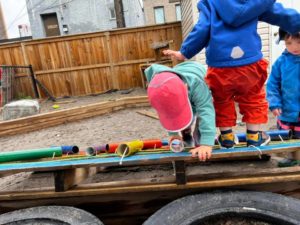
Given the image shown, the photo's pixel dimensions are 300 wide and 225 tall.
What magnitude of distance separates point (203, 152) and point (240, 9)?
928 millimetres

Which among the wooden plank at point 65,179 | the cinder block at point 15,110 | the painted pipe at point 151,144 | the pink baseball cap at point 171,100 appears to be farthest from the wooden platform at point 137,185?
the cinder block at point 15,110

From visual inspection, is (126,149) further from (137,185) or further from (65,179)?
(65,179)

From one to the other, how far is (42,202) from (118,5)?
13.2 meters

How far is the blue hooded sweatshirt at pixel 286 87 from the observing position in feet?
8.99

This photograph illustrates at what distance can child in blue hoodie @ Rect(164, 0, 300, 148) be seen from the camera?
2.01 meters

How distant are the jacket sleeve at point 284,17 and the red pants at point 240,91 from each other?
0.91 ft

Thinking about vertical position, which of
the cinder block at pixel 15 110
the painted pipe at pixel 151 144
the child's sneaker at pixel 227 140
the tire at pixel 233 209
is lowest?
the cinder block at pixel 15 110

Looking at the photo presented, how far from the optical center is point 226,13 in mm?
2006

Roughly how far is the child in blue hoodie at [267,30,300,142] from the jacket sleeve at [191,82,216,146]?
1.03 m

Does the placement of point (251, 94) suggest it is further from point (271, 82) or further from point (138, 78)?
point (138, 78)

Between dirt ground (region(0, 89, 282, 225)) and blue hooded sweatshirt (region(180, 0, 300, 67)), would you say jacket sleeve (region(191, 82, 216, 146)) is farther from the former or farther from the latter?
dirt ground (region(0, 89, 282, 225))

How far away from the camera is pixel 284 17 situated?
209 cm

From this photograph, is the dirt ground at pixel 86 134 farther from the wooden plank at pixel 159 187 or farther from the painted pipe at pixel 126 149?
the painted pipe at pixel 126 149

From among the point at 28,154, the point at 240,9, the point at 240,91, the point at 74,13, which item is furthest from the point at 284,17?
the point at 74,13
